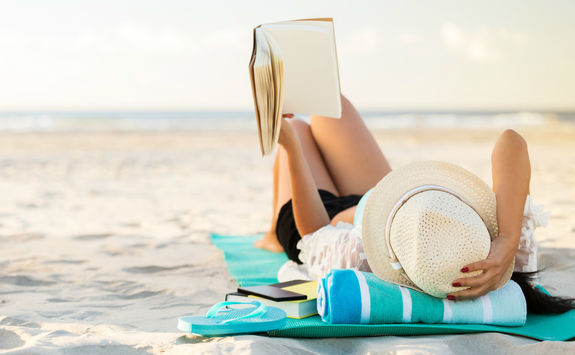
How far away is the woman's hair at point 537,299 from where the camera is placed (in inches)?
77.7

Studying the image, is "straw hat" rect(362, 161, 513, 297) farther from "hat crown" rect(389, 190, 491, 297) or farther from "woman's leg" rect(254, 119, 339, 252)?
"woman's leg" rect(254, 119, 339, 252)

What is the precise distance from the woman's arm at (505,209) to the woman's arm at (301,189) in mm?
830

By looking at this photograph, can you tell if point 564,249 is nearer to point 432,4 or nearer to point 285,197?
point 285,197

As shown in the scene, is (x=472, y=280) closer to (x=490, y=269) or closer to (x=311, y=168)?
(x=490, y=269)

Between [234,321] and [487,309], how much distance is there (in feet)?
2.85

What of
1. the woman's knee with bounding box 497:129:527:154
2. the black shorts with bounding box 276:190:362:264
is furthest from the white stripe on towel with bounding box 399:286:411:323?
the black shorts with bounding box 276:190:362:264

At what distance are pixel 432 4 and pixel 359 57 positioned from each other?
5061mm

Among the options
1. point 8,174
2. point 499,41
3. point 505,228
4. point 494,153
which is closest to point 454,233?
point 505,228

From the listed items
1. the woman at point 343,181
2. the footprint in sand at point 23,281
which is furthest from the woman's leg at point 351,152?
the footprint in sand at point 23,281

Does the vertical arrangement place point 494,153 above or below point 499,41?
below

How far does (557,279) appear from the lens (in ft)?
8.73

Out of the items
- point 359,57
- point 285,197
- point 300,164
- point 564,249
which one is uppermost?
point 359,57

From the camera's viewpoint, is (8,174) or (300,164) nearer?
(300,164)

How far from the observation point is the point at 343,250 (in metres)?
2.20
